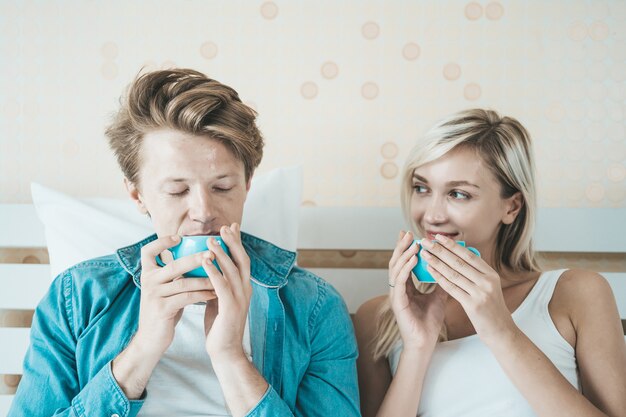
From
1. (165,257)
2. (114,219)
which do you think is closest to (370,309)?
(165,257)

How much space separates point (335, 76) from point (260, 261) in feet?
2.37

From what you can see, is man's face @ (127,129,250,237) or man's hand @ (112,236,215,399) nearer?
man's hand @ (112,236,215,399)

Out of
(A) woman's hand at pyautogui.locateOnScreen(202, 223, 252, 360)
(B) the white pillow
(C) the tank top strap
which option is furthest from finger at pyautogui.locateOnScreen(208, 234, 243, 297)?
(C) the tank top strap

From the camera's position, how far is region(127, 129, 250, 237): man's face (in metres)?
1.26

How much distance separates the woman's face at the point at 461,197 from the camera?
1.50m

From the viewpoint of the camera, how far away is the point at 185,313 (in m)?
1.39

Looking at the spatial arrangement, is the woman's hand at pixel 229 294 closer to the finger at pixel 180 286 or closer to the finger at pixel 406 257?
the finger at pixel 180 286

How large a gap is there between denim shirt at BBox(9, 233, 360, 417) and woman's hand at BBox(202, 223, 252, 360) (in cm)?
13

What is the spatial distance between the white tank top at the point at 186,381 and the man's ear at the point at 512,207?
75 cm

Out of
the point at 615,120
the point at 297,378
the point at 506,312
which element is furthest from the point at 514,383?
the point at 615,120

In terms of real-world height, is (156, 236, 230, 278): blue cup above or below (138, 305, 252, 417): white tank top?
above

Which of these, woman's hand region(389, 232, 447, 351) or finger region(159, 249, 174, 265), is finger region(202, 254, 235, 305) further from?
woman's hand region(389, 232, 447, 351)

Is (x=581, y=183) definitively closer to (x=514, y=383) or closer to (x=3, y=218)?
(x=514, y=383)

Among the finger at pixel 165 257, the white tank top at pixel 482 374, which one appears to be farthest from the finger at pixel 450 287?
the finger at pixel 165 257
